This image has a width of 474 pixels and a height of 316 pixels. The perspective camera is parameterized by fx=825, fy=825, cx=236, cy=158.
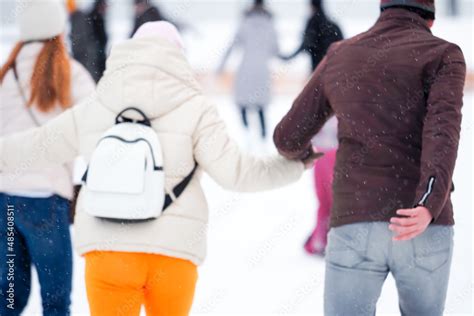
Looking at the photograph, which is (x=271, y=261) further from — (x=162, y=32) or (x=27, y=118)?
(x=162, y=32)

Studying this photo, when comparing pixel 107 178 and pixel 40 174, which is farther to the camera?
pixel 40 174

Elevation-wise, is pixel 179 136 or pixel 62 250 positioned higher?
pixel 179 136

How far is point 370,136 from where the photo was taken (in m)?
2.17

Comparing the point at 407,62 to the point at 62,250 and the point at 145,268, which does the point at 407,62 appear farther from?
the point at 62,250

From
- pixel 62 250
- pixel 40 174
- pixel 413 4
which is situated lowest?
pixel 62 250

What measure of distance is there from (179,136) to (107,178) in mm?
237

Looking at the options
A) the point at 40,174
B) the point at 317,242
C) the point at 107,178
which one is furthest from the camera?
the point at 317,242

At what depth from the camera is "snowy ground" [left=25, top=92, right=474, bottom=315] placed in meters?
4.17

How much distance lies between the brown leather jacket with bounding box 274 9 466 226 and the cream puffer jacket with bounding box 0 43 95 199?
1148mm

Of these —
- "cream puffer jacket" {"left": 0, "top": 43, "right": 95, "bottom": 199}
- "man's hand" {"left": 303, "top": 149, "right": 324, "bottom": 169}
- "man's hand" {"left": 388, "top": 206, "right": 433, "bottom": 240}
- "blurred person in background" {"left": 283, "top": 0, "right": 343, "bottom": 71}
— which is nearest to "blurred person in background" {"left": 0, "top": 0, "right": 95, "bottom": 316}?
"cream puffer jacket" {"left": 0, "top": 43, "right": 95, "bottom": 199}

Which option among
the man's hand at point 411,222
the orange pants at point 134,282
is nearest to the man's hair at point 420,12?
the man's hand at point 411,222

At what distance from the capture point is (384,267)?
7.14ft

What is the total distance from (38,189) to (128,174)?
0.83m

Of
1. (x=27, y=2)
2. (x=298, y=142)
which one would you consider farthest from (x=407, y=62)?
(x=27, y=2)
